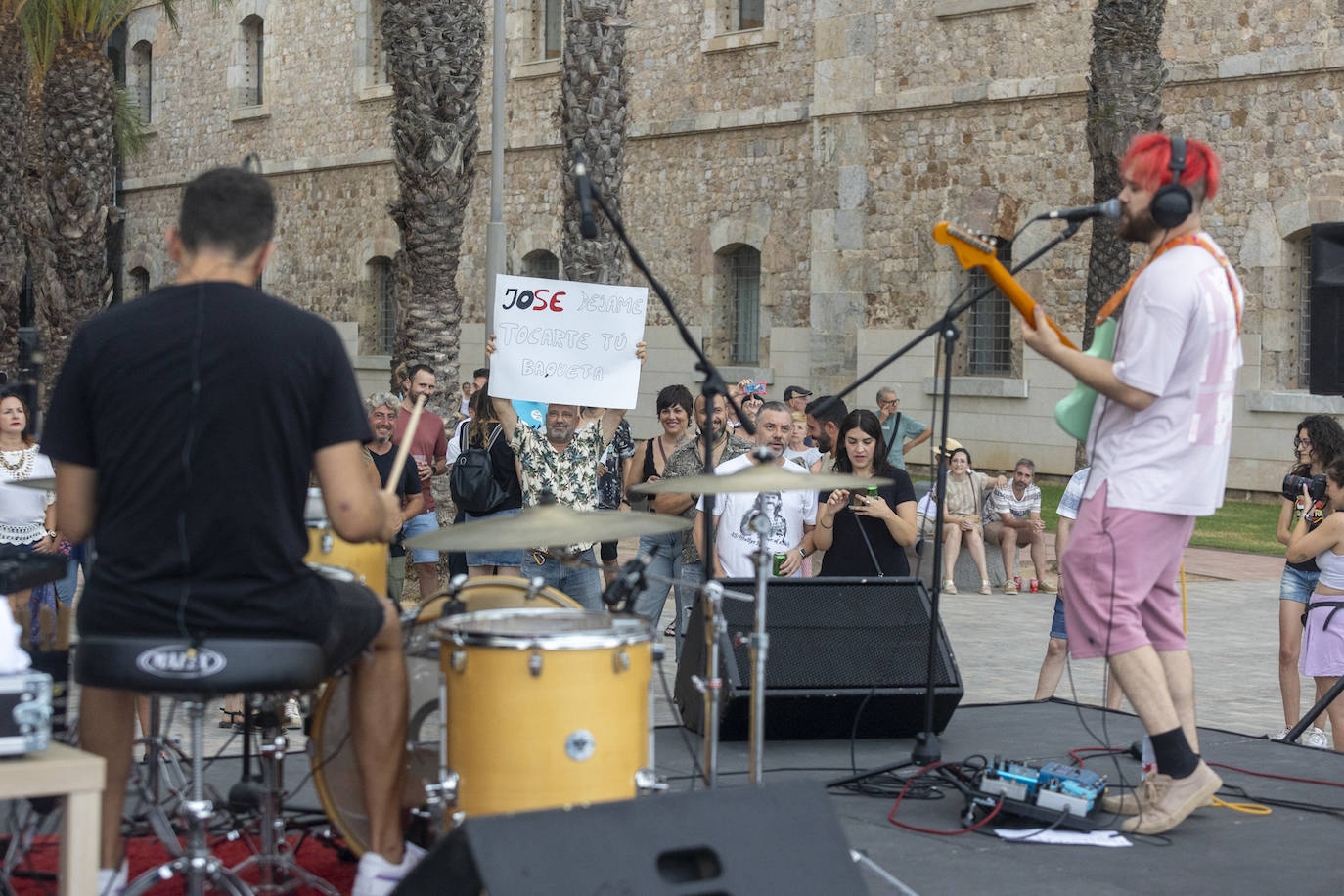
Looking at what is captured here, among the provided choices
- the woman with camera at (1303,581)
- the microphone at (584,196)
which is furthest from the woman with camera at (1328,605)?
the microphone at (584,196)

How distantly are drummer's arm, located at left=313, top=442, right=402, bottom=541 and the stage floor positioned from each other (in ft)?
4.59

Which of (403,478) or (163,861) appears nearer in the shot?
(163,861)

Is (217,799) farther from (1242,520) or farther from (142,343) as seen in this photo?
(1242,520)

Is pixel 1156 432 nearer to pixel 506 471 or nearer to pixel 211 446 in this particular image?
pixel 211 446

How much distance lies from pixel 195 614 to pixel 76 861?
618mm

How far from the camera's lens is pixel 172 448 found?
390 centimetres

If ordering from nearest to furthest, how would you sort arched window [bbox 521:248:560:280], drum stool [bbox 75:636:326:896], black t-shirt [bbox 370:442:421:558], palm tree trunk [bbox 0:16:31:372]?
drum stool [bbox 75:636:326:896] → black t-shirt [bbox 370:442:421:558] → palm tree trunk [bbox 0:16:31:372] → arched window [bbox 521:248:560:280]

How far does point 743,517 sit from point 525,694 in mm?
3585

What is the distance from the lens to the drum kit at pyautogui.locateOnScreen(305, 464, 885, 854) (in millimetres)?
4332

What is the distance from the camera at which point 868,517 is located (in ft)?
26.1

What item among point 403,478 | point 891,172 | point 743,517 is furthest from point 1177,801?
point 891,172

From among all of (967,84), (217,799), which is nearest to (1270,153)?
(967,84)

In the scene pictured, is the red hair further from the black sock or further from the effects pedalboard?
the effects pedalboard

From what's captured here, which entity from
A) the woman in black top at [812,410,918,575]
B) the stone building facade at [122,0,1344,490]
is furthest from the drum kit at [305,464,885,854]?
the stone building facade at [122,0,1344,490]
